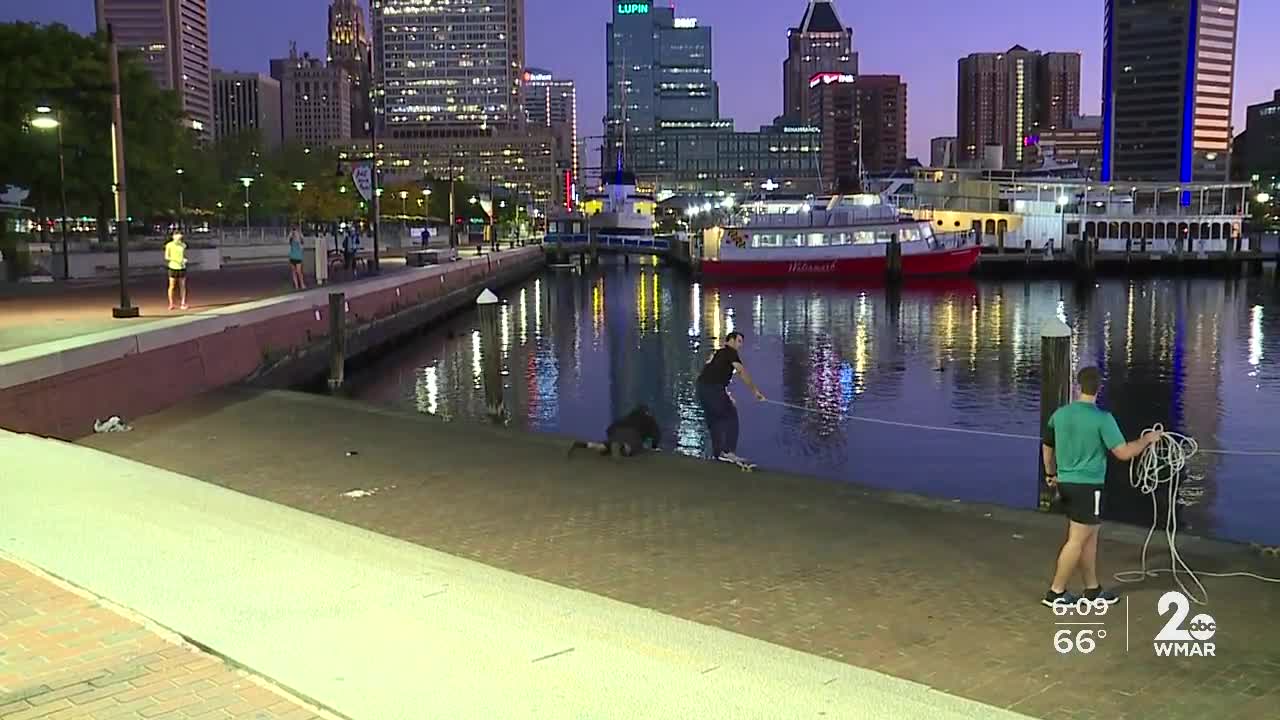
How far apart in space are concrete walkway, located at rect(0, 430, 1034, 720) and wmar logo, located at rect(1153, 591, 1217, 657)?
2369 mm

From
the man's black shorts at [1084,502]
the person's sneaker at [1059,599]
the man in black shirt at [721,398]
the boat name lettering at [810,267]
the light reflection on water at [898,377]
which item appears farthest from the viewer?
the boat name lettering at [810,267]

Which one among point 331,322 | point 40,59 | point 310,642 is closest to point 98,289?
point 331,322

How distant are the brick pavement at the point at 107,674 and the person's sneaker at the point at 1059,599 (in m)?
5.19

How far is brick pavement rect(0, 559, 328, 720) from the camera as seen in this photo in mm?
5184

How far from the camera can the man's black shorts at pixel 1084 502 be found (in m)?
7.82

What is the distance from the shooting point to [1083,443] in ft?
25.8

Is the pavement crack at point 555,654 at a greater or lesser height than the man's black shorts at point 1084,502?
lesser

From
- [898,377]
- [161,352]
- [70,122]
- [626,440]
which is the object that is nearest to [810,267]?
[70,122]

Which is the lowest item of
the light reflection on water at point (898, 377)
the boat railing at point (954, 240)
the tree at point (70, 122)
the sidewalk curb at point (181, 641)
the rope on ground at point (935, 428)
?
the light reflection on water at point (898, 377)

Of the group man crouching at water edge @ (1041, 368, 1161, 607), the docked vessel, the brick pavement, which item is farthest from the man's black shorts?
the docked vessel

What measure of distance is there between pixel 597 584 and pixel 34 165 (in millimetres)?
46230

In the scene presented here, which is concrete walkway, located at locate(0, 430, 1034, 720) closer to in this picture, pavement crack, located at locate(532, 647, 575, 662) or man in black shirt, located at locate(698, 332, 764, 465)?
pavement crack, located at locate(532, 647, 575, 662)

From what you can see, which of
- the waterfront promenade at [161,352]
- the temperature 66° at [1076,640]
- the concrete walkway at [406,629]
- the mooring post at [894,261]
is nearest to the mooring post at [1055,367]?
the temperature 66° at [1076,640]

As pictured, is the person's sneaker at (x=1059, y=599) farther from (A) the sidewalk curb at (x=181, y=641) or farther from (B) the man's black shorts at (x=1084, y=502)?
(A) the sidewalk curb at (x=181, y=641)
